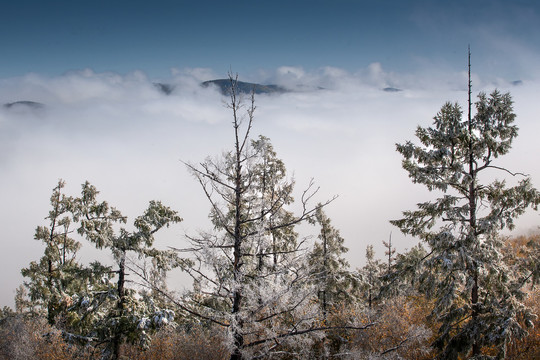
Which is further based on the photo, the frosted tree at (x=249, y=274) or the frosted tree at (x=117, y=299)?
the frosted tree at (x=117, y=299)

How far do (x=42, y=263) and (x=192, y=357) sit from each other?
10.4m

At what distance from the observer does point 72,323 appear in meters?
16.1

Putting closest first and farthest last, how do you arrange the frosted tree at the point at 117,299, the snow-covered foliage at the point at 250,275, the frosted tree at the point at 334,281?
the snow-covered foliage at the point at 250,275
the frosted tree at the point at 117,299
the frosted tree at the point at 334,281

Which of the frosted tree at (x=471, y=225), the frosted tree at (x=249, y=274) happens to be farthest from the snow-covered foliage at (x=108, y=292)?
the frosted tree at (x=471, y=225)

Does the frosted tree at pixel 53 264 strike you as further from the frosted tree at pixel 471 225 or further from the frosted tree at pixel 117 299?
the frosted tree at pixel 471 225

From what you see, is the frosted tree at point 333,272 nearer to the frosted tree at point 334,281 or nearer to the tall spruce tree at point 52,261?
the frosted tree at point 334,281

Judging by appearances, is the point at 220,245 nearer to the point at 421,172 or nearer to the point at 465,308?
the point at 421,172

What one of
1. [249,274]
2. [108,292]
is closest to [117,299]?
[108,292]

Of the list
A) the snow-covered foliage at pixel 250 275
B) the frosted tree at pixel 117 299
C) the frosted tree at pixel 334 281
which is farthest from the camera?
the frosted tree at pixel 334 281

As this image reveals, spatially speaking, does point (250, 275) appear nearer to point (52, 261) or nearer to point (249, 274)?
point (249, 274)

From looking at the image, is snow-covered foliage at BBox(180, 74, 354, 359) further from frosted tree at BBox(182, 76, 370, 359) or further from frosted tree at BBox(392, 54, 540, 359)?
frosted tree at BBox(392, 54, 540, 359)

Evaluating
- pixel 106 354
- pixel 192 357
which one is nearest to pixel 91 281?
pixel 106 354

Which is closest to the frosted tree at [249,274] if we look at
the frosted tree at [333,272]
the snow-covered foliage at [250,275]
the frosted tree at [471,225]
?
the snow-covered foliage at [250,275]

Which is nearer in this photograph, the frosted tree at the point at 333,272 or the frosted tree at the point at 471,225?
the frosted tree at the point at 471,225
